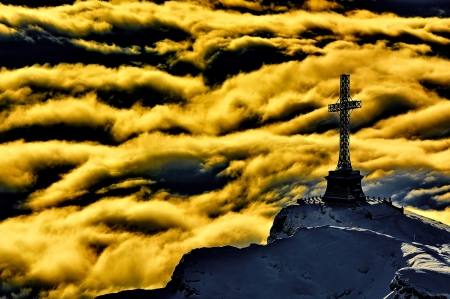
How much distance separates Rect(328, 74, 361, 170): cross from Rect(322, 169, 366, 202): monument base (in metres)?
5.14

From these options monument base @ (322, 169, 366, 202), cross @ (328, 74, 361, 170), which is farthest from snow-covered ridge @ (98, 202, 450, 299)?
cross @ (328, 74, 361, 170)

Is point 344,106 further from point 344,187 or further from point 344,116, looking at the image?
point 344,187

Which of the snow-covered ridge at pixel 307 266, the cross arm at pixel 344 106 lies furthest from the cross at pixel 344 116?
the snow-covered ridge at pixel 307 266

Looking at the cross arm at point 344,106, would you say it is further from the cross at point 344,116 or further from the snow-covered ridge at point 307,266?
the snow-covered ridge at point 307,266

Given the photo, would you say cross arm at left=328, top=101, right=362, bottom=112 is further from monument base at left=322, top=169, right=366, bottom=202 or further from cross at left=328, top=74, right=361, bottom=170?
monument base at left=322, top=169, right=366, bottom=202

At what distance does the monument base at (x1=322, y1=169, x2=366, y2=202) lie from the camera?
106 metres

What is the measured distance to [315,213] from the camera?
101250 mm

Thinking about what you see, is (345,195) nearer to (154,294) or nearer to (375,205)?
(375,205)

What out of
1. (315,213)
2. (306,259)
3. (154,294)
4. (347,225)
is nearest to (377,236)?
(306,259)

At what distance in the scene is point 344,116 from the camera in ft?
381

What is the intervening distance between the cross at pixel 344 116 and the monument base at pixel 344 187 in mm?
5138

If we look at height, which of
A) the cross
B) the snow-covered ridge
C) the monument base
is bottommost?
the snow-covered ridge

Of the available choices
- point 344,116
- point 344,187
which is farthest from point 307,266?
point 344,116

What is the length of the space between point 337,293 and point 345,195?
37284 mm
